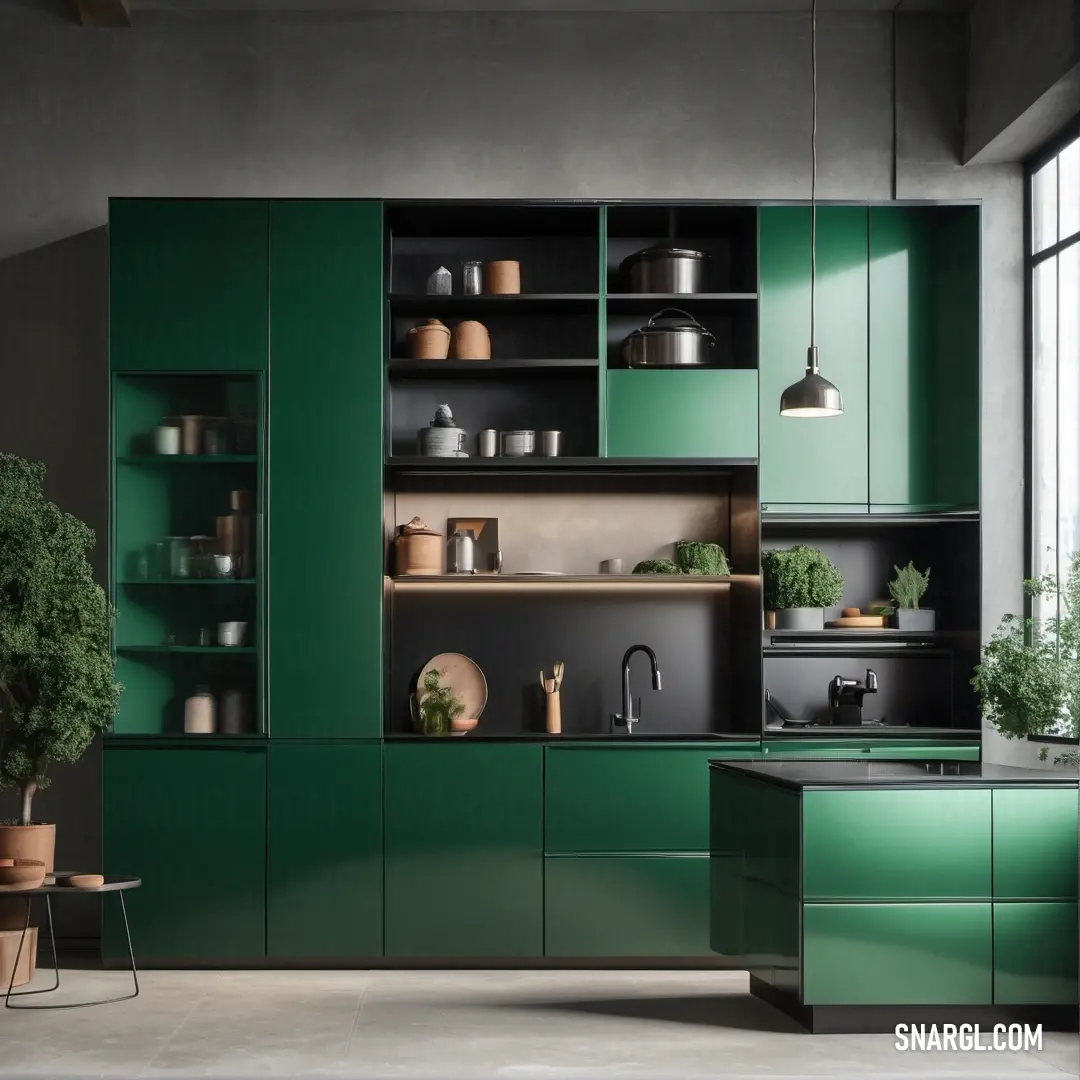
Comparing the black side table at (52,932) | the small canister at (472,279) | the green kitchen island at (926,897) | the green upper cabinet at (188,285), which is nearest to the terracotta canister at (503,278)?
the small canister at (472,279)

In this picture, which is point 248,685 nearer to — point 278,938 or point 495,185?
point 278,938

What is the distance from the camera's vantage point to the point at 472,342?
557 cm

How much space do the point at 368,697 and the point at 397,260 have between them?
1951 millimetres

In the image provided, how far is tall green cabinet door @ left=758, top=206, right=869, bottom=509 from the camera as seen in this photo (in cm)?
548

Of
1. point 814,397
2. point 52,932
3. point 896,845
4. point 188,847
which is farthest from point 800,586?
point 52,932

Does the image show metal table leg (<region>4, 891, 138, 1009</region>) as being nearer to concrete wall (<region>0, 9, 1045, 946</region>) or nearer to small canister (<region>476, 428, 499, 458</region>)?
concrete wall (<region>0, 9, 1045, 946</region>)

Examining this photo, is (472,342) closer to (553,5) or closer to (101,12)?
(553,5)

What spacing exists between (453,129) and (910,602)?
9.44ft

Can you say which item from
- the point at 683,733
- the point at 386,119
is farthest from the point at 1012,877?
the point at 386,119

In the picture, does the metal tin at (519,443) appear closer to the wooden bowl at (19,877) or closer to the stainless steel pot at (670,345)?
the stainless steel pot at (670,345)

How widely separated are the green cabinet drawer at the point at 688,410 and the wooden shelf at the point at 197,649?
1.76m

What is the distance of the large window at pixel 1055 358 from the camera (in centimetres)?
546

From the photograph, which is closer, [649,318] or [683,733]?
[683,733]

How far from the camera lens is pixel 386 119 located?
232 inches
